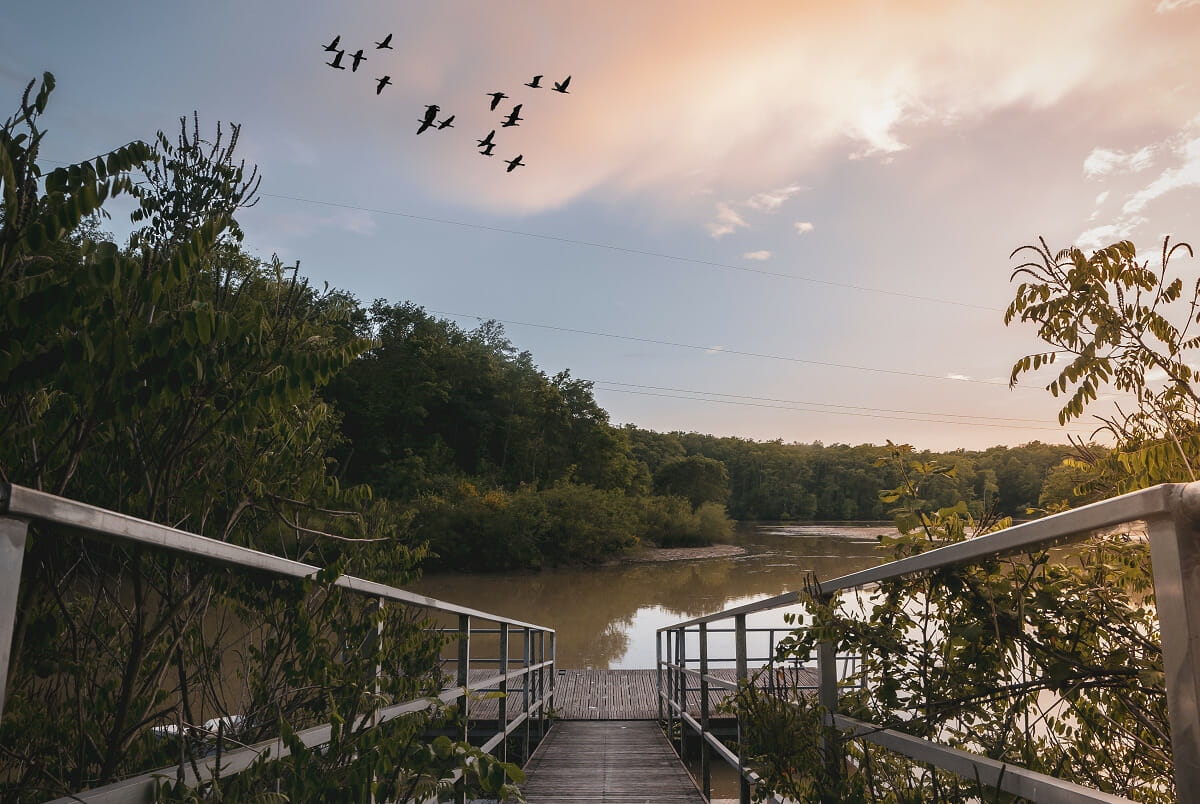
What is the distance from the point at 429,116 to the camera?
10.8 ft

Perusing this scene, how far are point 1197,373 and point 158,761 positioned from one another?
2394 mm

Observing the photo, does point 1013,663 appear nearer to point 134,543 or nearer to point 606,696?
point 134,543

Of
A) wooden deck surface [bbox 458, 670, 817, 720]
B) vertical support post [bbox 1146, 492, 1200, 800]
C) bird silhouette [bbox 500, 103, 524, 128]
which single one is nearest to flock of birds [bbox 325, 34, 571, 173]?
bird silhouette [bbox 500, 103, 524, 128]

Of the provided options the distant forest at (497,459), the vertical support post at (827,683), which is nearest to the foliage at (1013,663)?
the vertical support post at (827,683)

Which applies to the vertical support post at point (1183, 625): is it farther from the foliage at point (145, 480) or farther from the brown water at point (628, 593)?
the brown water at point (628, 593)

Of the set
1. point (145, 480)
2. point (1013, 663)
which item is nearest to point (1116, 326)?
point (1013, 663)

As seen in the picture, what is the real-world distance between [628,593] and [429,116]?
2012cm

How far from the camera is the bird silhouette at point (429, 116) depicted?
10.6 feet

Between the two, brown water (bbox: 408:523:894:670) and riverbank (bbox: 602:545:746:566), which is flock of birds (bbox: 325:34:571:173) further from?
riverbank (bbox: 602:545:746:566)

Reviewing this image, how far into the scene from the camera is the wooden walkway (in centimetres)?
424

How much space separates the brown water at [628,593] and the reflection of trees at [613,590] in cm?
2

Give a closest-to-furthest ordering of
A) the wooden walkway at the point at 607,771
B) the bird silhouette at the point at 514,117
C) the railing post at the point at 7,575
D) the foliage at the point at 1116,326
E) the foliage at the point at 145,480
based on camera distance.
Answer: the railing post at the point at 7,575
the foliage at the point at 145,480
the foliage at the point at 1116,326
the bird silhouette at the point at 514,117
the wooden walkway at the point at 607,771

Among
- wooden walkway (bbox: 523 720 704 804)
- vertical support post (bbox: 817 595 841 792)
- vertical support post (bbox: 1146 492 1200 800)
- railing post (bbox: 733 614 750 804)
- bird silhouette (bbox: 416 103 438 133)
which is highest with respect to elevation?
bird silhouette (bbox: 416 103 438 133)

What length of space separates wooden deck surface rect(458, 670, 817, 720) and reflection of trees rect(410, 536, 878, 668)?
3062 millimetres
